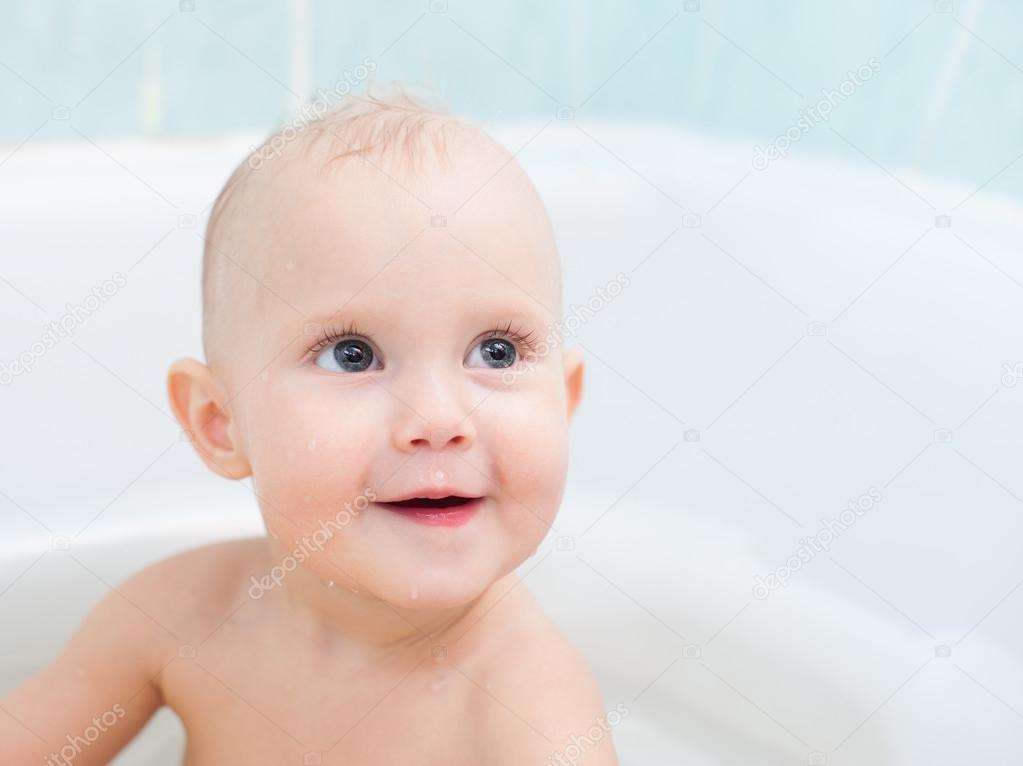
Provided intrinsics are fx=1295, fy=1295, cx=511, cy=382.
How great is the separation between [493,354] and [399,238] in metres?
0.10

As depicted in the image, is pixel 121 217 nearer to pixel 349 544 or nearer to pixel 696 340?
pixel 696 340

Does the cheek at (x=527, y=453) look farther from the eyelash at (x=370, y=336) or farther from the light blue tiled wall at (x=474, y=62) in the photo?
the light blue tiled wall at (x=474, y=62)

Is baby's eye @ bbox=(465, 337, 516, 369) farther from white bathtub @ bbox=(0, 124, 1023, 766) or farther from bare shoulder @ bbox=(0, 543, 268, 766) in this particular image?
white bathtub @ bbox=(0, 124, 1023, 766)

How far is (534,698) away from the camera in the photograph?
2.91ft

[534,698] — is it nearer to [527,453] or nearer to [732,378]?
[527,453]

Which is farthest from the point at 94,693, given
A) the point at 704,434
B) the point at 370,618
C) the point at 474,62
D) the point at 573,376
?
the point at 474,62

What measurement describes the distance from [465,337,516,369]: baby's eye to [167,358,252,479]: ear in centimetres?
21

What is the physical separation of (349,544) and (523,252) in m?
0.22

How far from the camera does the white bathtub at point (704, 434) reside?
122 cm

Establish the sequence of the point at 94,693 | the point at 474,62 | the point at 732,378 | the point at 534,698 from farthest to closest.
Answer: the point at 474,62 → the point at 732,378 → the point at 94,693 → the point at 534,698

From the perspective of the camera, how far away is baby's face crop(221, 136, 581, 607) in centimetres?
78

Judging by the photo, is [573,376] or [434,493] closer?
[434,493]

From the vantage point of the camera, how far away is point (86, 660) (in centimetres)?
99

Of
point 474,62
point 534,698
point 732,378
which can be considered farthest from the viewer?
point 474,62
